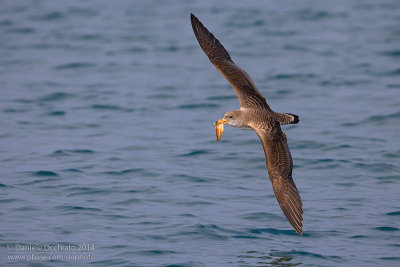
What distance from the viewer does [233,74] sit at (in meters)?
10.1

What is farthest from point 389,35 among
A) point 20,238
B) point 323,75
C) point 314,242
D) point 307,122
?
point 20,238

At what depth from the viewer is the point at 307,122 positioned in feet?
44.0

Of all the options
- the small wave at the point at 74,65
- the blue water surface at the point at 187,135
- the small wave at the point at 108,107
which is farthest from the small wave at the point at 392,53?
the small wave at the point at 74,65

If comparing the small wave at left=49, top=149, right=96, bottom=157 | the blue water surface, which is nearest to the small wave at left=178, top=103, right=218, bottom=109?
the blue water surface

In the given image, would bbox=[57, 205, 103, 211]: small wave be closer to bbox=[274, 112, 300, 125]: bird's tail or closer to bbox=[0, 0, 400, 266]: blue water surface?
bbox=[0, 0, 400, 266]: blue water surface

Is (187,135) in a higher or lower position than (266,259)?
higher

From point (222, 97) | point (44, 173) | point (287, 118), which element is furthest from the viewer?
point (222, 97)

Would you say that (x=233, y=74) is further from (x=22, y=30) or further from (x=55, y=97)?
(x=22, y=30)

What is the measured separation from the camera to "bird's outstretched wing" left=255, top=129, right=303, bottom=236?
8641 millimetres

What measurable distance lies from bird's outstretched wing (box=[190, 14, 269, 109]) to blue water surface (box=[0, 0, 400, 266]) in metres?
1.39

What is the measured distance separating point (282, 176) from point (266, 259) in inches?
48.2

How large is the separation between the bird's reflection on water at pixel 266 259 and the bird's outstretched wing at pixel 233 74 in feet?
7.67

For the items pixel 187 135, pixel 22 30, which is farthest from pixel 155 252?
pixel 22 30

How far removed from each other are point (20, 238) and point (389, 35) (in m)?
13.5
